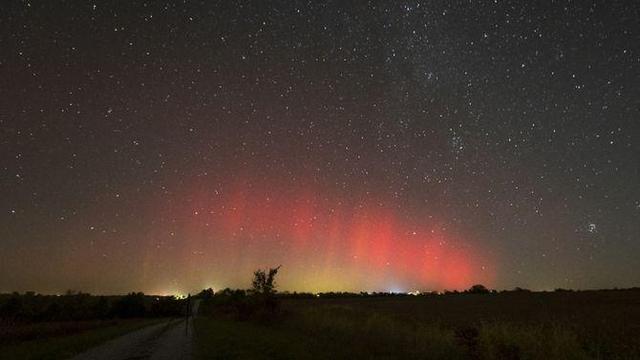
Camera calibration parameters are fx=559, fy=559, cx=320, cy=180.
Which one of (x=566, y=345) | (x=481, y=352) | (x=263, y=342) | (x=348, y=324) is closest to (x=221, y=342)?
(x=263, y=342)

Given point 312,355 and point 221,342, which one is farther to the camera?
point 221,342

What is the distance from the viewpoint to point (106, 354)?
71.3 feet

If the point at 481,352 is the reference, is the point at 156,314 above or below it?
above

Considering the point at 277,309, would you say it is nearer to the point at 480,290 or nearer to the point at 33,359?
the point at 33,359

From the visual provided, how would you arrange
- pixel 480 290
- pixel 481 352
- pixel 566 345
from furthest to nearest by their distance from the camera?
pixel 480 290, pixel 481 352, pixel 566 345

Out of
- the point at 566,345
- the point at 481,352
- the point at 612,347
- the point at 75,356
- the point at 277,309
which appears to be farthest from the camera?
the point at 277,309

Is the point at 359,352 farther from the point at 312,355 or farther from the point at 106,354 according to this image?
the point at 106,354

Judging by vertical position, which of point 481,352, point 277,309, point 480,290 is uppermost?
point 480,290

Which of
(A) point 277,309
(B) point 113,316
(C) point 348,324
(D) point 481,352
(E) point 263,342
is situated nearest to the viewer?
(D) point 481,352

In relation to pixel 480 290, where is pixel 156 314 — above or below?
below

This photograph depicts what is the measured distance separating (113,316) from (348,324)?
65.6m

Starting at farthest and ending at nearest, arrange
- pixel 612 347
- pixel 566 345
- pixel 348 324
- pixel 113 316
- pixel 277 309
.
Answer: pixel 113 316 < pixel 277 309 < pixel 348 324 < pixel 612 347 < pixel 566 345

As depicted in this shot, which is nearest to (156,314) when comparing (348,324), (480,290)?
(348,324)

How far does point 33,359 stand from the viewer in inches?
792
